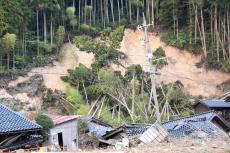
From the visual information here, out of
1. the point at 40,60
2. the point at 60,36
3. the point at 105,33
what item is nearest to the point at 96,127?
the point at 40,60

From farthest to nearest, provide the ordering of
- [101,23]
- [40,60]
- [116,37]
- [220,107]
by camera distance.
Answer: [101,23] < [116,37] < [40,60] < [220,107]

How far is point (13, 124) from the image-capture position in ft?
59.5

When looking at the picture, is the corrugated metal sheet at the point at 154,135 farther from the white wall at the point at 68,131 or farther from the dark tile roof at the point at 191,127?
the white wall at the point at 68,131

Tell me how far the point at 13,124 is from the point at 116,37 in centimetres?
2584

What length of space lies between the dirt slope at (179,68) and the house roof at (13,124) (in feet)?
79.7

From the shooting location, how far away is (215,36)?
44438mm

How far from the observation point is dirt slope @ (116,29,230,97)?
43.4 metres

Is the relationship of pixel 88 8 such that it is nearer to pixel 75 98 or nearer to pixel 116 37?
pixel 116 37

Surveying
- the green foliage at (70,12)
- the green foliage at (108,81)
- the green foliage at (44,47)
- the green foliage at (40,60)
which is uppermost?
the green foliage at (70,12)

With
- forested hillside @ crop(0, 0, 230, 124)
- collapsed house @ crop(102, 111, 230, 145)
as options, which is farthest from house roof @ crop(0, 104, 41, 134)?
forested hillside @ crop(0, 0, 230, 124)

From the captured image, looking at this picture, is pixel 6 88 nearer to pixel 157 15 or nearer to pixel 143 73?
pixel 143 73

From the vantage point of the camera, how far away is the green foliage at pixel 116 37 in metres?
42.8

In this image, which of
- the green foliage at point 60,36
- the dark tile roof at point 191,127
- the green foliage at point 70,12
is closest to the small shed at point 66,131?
the dark tile roof at point 191,127

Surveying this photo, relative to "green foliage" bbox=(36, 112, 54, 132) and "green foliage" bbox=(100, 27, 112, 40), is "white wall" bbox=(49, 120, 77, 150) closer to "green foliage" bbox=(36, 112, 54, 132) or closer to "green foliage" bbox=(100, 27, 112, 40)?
"green foliage" bbox=(36, 112, 54, 132)
